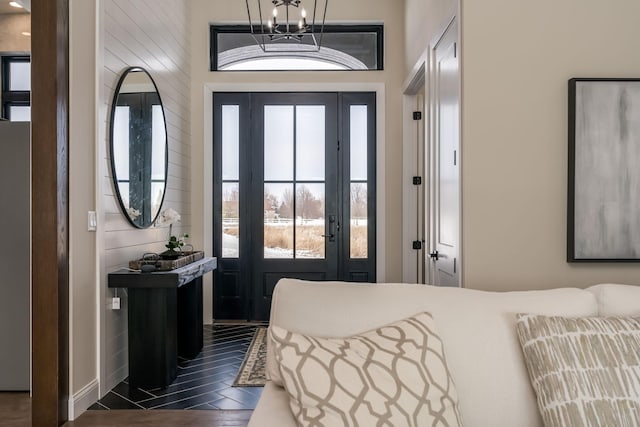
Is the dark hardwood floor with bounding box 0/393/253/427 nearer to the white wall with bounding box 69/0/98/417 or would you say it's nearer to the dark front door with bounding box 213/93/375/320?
the white wall with bounding box 69/0/98/417

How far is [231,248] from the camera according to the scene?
18.6 ft

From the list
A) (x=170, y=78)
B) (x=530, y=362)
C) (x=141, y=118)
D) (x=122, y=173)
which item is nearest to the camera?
(x=530, y=362)

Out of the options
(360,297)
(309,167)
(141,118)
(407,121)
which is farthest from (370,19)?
(360,297)

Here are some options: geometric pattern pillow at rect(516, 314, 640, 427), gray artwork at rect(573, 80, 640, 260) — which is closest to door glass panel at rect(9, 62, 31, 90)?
gray artwork at rect(573, 80, 640, 260)

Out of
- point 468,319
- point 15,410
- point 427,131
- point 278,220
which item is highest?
point 427,131

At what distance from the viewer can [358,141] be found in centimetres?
565

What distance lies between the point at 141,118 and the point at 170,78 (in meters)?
0.95

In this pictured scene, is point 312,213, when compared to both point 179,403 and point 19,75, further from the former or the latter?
point 19,75

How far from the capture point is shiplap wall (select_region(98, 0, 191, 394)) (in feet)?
11.3

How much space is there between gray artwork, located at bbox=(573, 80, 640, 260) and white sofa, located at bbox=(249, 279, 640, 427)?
3.00 ft

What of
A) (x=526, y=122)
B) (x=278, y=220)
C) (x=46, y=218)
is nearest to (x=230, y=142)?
(x=278, y=220)

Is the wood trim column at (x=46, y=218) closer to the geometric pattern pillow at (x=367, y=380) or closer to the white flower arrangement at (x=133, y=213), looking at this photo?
the white flower arrangement at (x=133, y=213)

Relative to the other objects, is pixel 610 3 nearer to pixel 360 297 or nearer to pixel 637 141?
pixel 637 141

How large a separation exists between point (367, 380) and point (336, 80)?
180 inches
